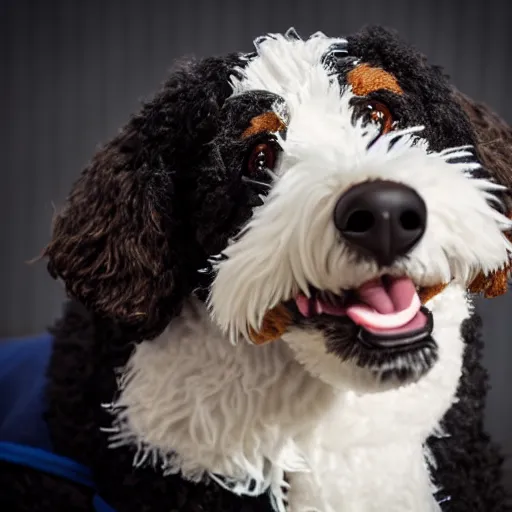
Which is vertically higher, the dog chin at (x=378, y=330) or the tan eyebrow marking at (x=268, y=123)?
the tan eyebrow marking at (x=268, y=123)

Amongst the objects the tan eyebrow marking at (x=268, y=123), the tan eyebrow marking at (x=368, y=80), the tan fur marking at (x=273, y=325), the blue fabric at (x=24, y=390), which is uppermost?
the tan eyebrow marking at (x=368, y=80)

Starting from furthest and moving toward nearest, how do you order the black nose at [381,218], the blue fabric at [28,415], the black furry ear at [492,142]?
the blue fabric at [28,415], the black furry ear at [492,142], the black nose at [381,218]

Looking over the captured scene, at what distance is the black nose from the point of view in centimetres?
77

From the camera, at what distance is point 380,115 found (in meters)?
0.94

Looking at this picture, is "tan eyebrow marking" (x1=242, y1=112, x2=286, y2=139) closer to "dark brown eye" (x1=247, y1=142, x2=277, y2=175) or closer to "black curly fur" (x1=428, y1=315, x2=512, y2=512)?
"dark brown eye" (x1=247, y1=142, x2=277, y2=175)

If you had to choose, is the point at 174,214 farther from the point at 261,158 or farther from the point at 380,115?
the point at 380,115

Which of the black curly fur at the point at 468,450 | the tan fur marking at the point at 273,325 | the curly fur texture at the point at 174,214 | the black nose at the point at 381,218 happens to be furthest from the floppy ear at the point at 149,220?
the black curly fur at the point at 468,450

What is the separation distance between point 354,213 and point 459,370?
0.38m

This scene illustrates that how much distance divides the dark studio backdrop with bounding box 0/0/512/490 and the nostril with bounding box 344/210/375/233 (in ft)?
3.39

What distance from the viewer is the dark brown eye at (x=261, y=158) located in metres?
0.91

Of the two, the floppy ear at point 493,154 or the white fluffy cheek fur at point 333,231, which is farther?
the floppy ear at point 493,154

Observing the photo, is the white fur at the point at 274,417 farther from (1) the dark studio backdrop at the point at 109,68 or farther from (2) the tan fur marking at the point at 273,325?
(1) the dark studio backdrop at the point at 109,68

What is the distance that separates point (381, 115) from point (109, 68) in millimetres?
1147

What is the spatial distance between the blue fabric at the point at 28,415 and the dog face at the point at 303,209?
0.67 feet
